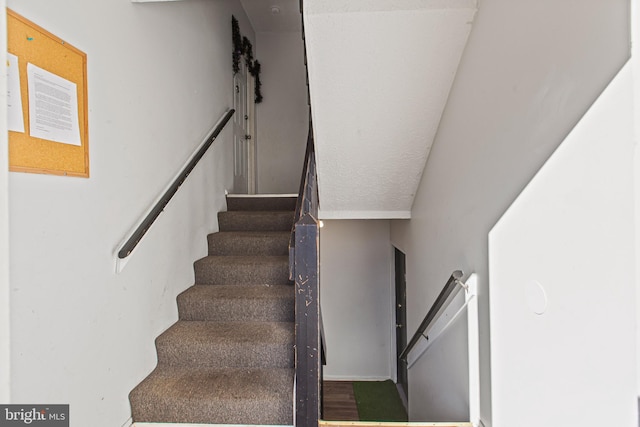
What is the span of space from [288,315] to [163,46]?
78.1 inches

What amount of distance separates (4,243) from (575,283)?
1.78 metres

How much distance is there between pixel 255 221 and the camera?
125 inches

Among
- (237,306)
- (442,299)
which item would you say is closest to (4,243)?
(237,306)

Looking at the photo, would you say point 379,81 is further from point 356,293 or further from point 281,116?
point 356,293

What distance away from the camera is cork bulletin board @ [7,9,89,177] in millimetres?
1091

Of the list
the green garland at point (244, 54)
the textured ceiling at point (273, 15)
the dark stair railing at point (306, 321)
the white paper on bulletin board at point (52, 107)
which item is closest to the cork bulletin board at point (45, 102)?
the white paper on bulletin board at point (52, 107)

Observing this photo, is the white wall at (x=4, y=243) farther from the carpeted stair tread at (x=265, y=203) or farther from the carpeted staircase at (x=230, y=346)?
the carpeted stair tread at (x=265, y=203)

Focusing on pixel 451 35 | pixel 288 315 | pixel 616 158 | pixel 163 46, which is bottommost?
pixel 288 315

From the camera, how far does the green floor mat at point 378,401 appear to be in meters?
4.18

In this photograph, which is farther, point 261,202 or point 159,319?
point 261,202

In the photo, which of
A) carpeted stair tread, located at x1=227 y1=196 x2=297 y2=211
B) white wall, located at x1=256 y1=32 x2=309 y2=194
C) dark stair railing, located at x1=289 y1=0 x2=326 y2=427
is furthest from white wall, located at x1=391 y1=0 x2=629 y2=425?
white wall, located at x1=256 y1=32 x2=309 y2=194

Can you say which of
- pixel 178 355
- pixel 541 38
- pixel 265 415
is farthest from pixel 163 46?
pixel 265 415

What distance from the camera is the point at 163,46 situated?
214cm

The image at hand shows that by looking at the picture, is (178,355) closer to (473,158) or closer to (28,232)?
(28,232)
